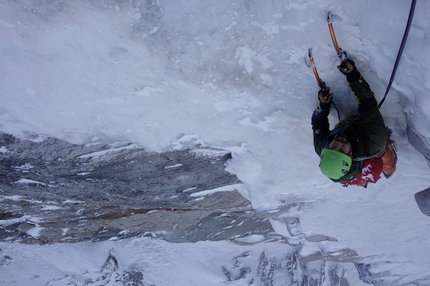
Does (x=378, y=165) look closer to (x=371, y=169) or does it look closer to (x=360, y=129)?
(x=371, y=169)

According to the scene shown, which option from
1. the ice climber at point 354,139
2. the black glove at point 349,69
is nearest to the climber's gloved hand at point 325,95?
the ice climber at point 354,139

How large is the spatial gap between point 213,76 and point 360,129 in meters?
1.14

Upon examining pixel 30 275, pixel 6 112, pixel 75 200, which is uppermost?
pixel 6 112

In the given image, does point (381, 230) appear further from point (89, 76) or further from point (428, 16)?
point (89, 76)

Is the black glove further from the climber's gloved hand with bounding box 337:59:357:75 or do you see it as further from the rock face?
the rock face

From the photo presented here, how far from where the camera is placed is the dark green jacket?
2.17 meters

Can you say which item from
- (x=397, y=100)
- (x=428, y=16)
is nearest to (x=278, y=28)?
(x=428, y=16)

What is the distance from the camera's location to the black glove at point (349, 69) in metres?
2.08

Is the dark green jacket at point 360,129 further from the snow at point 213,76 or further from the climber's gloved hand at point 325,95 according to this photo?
the snow at point 213,76

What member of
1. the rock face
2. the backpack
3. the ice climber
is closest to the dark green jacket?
the ice climber

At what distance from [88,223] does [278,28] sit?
11.9 feet

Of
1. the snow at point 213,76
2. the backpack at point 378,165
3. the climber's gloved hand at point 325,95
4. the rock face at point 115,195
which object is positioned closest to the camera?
the snow at point 213,76

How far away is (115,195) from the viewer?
3820mm

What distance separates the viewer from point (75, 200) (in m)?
3.92
